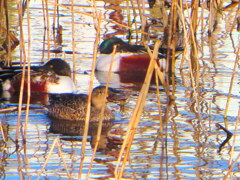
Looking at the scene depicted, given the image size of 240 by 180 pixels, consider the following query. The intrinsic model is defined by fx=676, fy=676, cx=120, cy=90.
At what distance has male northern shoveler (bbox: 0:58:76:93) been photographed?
949cm

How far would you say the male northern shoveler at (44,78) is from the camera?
9492mm

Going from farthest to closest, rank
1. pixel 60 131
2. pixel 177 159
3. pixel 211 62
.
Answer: pixel 211 62 → pixel 60 131 → pixel 177 159

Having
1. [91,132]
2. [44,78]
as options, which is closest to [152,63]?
[91,132]

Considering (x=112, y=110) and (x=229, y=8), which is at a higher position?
(x=229, y=8)

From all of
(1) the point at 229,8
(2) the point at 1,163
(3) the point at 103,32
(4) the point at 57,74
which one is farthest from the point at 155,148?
(1) the point at 229,8

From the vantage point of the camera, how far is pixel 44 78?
31.2ft

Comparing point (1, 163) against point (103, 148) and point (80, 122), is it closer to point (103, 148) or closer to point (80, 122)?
point (103, 148)

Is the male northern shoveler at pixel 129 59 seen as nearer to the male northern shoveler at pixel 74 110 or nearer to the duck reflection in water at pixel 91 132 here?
the male northern shoveler at pixel 74 110

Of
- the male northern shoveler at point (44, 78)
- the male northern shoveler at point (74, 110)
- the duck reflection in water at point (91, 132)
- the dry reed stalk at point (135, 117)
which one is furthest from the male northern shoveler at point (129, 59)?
the dry reed stalk at point (135, 117)

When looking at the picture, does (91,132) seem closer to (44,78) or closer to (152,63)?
(44,78)

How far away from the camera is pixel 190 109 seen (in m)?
8.19

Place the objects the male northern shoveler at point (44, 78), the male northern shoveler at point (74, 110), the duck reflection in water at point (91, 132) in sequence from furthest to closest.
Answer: the male northern shoveler at point (44, 78)
the male northern shoveler at point (74, 110)
the duck reflection in water at point (91, 132)

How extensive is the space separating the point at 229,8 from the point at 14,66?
6748 mm

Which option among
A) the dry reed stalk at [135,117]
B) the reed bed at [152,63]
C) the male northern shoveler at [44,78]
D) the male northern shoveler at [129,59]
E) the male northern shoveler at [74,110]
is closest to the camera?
the dry reed stalk at [135,117]
